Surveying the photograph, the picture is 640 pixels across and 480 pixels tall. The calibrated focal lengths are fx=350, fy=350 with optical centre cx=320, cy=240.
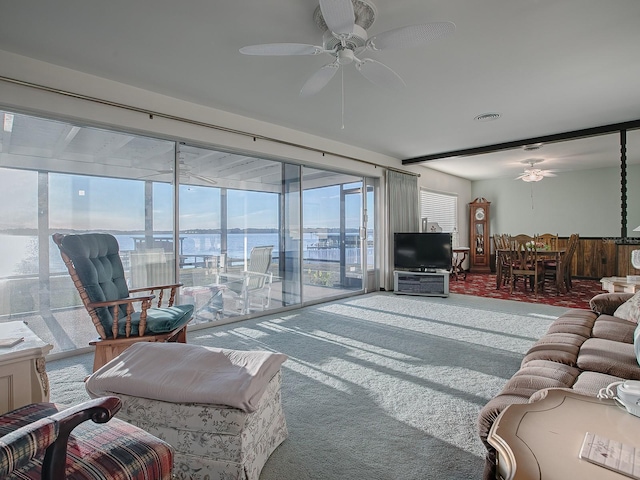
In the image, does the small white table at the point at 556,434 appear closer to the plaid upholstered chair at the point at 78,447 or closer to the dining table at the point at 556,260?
the plaid upholstered chair at the point at 78,447

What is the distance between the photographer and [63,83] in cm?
303

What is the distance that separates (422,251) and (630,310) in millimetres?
3908

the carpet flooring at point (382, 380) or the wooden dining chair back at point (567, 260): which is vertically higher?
the wooden dining chair back at point (567, 260)

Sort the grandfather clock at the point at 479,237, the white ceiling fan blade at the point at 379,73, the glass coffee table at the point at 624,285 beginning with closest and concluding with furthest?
1. the white ceiling fan blade at the point at 379,73
2. the glass coffee table at the point at 624,285
3. the grandfather clock at the point at 479,237

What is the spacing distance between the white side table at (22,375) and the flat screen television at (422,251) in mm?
5816

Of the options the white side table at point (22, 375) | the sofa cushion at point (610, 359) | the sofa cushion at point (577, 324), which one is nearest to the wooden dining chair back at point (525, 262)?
the sofa cushion at point (577, 324)

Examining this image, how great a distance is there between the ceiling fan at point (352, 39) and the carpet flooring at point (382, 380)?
2.21 metres

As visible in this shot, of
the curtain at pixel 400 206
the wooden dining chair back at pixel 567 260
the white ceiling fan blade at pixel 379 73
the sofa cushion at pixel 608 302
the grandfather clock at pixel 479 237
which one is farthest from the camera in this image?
the grandfather clock at pixel 479 237

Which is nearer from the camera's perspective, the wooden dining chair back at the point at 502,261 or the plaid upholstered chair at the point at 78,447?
the plaid upholstered chair at the point at 78,447

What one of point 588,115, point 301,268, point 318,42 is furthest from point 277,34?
point 588,115

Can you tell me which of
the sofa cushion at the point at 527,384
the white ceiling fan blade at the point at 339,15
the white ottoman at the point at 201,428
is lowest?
the white ottoman at the point at 201,428

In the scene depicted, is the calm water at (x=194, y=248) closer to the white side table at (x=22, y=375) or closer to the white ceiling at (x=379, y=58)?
the white ceiling at (x=379, y=58)

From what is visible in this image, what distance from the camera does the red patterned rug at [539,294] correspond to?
5539 mm

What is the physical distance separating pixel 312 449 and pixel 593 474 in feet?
4.14
